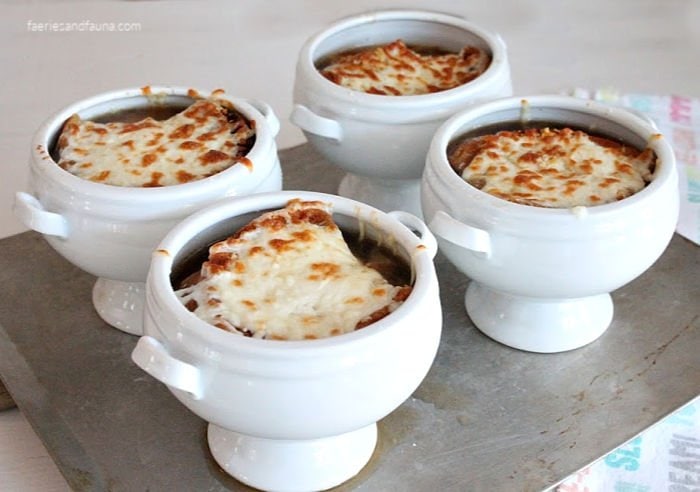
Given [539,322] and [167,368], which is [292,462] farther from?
[539,322]

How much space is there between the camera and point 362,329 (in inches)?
31.7

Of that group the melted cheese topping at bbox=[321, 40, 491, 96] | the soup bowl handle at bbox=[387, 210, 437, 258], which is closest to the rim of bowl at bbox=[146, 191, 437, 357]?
the soup bowl handle at bbox=[387, 210, 437, 258]

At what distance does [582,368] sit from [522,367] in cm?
6

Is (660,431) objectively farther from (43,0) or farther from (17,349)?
(43,0)

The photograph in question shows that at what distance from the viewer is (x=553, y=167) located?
1.04 meters

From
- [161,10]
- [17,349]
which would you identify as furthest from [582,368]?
[161,10]

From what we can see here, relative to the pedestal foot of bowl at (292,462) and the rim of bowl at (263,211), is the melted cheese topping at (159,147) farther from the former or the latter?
the pedestal foot of bowl at (292,462)

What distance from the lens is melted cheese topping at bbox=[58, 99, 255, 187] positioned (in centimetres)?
102

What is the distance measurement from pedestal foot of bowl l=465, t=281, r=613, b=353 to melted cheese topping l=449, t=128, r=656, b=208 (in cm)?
11

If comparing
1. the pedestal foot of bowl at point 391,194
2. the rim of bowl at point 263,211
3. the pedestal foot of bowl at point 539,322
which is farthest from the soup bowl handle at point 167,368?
the pedestal foot of bowl at point 391,194

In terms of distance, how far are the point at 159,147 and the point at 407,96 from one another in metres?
0.27

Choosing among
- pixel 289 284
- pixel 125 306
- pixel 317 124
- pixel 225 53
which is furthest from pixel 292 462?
pixel 225 53

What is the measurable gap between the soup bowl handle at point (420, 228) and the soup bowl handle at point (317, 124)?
0.23 metres

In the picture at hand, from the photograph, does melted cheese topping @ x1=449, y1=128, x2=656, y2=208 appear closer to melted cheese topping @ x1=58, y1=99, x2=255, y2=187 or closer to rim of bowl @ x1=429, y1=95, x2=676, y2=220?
rim of bowl @ x1=429, y1=95, x2=676, y2=220
